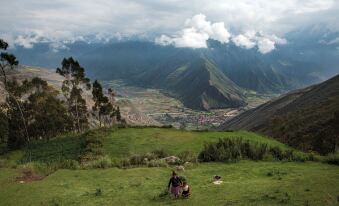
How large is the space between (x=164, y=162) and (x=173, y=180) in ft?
50.5

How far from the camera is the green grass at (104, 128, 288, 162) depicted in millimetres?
56344

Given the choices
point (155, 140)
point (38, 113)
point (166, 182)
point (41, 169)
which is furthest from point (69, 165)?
point (38, 113)

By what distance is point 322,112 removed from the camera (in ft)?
392

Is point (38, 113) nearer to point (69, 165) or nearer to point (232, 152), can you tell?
point (69, 165)

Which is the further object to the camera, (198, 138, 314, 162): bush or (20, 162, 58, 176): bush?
(198, 138, 314, 162): bush

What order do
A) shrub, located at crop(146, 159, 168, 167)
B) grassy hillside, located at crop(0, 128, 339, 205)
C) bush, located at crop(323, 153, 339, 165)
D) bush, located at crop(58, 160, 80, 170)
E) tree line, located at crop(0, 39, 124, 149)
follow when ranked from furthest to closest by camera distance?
tree line, located at crop(0, 39, 124, 149) < bush, located at crop(58, 160, 80, 170) < shrub, located at crop(146, 159, 168, 167) < bush, located at crop(323, 153, 339, 165) < grassy hillside, located at crop(0, 128, 339, 205)

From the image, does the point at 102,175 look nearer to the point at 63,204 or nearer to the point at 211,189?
the point at 63,204

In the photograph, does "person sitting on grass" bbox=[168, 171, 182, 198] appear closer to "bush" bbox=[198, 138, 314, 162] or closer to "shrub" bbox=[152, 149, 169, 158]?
"bush" bbox=[198, 138, 314, 162]

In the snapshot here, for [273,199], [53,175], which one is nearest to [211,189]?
[273,199]

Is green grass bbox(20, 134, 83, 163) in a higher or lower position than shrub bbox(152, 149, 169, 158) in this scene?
lower

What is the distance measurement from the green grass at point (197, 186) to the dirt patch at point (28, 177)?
2.52 ft

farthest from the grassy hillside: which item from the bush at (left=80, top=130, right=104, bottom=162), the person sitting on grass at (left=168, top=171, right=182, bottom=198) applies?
the bush at (left=80, top=130, right=104, bottom=162)

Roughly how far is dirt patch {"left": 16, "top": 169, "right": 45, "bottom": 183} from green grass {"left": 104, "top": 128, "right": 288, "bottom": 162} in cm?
1371

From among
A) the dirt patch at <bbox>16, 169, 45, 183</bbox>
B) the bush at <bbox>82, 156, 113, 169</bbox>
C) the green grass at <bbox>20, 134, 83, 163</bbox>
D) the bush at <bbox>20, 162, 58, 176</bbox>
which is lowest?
the green grass at <bbox>20, 134, 83, 163</bbox>
